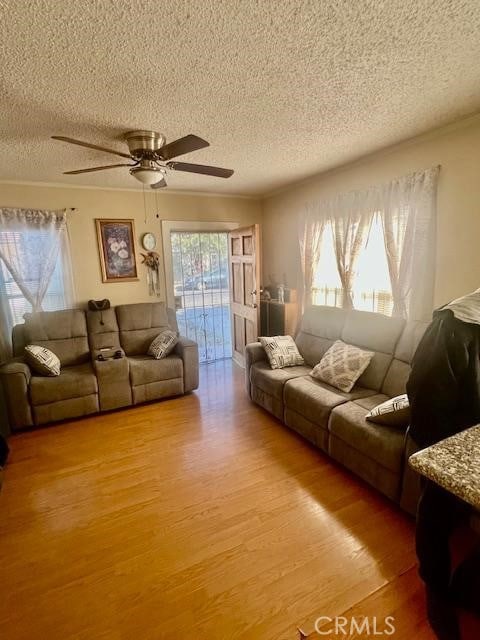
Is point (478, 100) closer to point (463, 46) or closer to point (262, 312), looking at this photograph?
point (463, 46)

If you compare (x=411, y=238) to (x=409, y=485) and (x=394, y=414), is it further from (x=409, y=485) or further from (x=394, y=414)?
(x=409, y=485)

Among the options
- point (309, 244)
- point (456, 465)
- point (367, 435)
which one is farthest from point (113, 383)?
point (456, 465)

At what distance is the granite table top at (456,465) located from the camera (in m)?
0.84

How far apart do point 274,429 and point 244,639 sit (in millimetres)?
1635

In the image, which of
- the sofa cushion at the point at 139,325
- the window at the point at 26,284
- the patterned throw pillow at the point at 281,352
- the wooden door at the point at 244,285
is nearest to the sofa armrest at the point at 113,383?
the sofa cushion at the point at 139,325

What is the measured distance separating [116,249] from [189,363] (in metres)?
1.75

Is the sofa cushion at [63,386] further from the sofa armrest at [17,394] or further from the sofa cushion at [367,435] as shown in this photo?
the sofa cushion at [367,435]

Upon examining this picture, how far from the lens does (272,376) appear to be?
2939 mm

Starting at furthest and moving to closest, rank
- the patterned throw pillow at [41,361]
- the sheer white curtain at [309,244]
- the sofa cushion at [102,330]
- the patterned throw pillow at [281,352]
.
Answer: the sofa cushion at [102,330]
the sheer white curtain at [309,244]
the patterned throw pillow at [281,352]
the patterned throw pillow at [41,361]

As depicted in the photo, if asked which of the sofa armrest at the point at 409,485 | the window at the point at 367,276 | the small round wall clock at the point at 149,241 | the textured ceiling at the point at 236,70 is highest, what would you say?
the textured ceiling at the point at 236,70

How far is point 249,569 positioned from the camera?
5.05 feet

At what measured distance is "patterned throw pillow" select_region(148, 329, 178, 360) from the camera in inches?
139

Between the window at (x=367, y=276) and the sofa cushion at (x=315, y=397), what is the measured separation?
3.03 ft

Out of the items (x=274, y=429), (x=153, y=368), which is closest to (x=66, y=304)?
(x=153, y=368)
